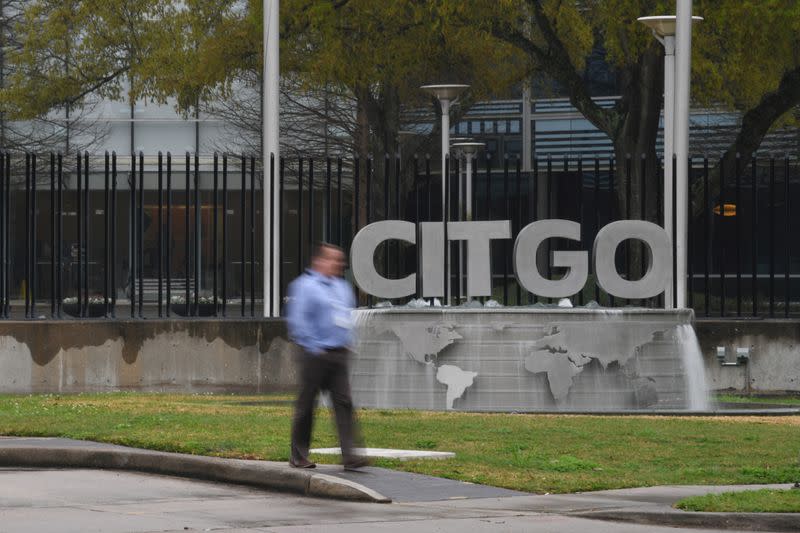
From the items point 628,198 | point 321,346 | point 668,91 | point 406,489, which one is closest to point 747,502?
point 406,489

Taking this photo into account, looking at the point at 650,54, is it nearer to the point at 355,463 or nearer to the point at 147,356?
the point at 147,356

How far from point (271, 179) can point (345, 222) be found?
892 inches

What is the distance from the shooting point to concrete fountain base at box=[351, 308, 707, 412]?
62.1 feet

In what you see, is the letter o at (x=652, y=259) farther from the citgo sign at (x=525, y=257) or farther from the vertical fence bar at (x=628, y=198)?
the vertical fence bar at (x=628, y=198)

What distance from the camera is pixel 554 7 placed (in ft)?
93.5

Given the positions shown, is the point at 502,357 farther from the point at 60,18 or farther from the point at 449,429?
the point at 60,18

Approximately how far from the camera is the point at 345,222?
45500 mm

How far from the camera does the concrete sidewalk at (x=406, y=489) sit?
10.4 m

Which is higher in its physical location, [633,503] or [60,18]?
[60,18]

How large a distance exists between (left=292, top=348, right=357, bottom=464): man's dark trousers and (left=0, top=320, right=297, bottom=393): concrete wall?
31.5 feet

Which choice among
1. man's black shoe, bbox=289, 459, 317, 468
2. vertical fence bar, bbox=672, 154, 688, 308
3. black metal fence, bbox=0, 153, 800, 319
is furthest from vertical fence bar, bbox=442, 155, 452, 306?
man's black shoe, bbox=289, 459, 317, 468

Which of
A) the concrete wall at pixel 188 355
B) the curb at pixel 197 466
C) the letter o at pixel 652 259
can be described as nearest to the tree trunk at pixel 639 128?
the concrete wall at pixel 188 355

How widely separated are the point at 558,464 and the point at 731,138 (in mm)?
31337

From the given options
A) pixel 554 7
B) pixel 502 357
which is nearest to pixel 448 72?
pixel 554 7
